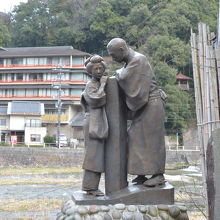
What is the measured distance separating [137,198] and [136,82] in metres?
1.41

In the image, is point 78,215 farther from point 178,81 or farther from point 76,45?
point 76,45

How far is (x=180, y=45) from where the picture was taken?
140ft

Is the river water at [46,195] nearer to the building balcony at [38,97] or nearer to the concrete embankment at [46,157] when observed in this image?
the concrete embankment at [46,157]

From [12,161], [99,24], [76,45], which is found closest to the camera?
[12,161]

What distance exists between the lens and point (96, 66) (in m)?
5.14

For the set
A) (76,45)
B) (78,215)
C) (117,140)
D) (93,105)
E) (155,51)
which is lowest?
(78,215)

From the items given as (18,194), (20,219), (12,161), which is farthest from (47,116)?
(20,219)

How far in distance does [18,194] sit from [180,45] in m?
31.7

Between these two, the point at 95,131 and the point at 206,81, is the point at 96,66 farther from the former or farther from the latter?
the point at 206,81

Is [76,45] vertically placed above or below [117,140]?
above

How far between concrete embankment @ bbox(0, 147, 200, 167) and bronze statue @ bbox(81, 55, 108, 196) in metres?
27.2

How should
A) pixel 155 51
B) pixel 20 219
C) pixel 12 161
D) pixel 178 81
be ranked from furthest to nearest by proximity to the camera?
1. pixel 178 81
2. pixel 155 51
3. pixel 12 161
4. pixel 20 219

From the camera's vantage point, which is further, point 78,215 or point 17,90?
point 17,90

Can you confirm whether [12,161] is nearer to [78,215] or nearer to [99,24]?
[99,24]
